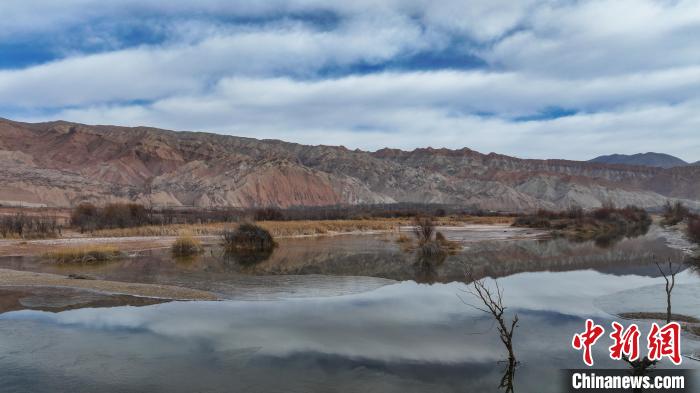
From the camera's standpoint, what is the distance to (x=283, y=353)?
10789 millimetres

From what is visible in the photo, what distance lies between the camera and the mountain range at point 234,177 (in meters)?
99.9

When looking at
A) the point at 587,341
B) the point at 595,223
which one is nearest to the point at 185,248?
the point at 587,341

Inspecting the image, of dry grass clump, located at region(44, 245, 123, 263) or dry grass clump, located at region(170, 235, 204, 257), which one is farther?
dry grass clump, located at region(170, 235, 204, 257)

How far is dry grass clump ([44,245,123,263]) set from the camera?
1064 inches

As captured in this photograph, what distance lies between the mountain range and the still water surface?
79174mm

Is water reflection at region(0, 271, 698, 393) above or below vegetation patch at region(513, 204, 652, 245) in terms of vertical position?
below

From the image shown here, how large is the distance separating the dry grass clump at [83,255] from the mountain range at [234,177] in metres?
63.9

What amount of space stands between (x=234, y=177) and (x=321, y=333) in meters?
102

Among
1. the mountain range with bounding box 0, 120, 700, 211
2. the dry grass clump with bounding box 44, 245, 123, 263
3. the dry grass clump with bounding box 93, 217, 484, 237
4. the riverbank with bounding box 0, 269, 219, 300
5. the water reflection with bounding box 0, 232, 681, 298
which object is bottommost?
the water reflection with bounding box 0, 232, 681, 298

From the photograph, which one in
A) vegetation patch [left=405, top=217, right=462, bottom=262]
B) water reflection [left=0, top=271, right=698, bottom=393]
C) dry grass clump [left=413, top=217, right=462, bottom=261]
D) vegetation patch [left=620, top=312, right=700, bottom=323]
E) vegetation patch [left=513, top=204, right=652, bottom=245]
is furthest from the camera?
vegetation patch [left=513, top=204, right=652, bottom=245]

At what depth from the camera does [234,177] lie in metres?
112

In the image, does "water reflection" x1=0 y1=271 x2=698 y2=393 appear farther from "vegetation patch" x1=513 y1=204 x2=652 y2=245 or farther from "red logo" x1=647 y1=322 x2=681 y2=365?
"vegetation patch" x1=513 y1=204 x2=652 y2=245

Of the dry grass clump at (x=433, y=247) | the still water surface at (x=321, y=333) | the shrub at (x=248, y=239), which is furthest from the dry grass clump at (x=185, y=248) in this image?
the dry grass clump at (x=433, y=247)

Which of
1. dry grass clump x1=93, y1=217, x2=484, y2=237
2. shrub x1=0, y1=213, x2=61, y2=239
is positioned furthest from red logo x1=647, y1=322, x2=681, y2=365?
shrub x1=0, y1=213, x2=61, y2=239
